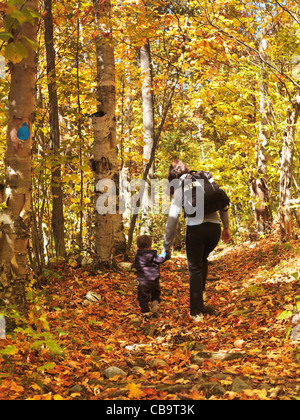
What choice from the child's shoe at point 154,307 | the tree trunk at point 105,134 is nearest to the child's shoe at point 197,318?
the child's shoe at point 154,307

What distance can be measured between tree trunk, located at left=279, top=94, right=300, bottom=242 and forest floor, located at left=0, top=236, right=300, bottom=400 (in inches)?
73.8

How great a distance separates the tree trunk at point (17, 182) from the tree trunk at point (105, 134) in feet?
10.5

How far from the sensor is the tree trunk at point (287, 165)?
8.80m

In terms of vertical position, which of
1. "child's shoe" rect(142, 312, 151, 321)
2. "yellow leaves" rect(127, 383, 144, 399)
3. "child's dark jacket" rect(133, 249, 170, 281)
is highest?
"child's dark jacket" rect(133, 249, 170, 281)

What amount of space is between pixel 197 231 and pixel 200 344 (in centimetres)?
143

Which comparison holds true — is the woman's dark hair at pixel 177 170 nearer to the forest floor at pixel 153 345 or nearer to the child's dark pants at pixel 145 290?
the child's dark pants at pixel 145 290

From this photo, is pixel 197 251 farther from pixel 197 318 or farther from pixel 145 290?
pixel 145 290

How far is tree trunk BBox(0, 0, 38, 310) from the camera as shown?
420 cm

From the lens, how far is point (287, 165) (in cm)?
905

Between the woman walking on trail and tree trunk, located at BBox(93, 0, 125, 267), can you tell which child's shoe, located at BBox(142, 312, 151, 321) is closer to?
the woman walking on trail

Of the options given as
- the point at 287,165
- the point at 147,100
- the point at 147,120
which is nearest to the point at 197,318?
the point at 287,165

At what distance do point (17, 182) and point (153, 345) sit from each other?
2342mm

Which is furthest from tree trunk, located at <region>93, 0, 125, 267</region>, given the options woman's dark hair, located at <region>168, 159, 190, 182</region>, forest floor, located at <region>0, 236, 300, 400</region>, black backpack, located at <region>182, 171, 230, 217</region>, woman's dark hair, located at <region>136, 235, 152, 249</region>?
black backpack, located at <region>182, 171, 230, 217</region>
